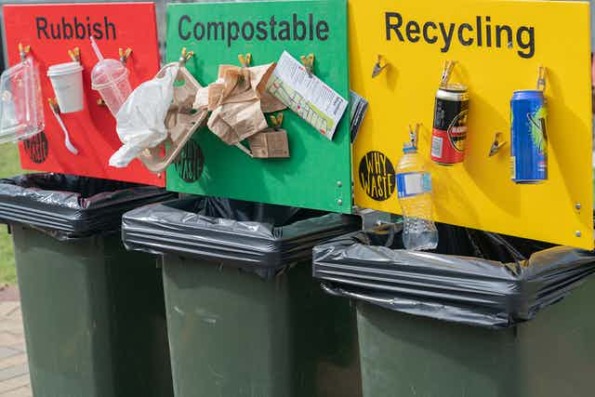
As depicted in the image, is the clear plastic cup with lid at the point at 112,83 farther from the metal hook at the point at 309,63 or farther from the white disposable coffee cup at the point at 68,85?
the metal hook at the point at 309,63

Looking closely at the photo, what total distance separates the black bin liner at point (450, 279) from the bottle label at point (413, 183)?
17 cm

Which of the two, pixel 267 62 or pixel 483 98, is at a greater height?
pixel 267 62

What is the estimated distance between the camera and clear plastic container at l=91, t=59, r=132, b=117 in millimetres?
3510

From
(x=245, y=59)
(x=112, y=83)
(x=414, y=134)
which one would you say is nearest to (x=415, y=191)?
(x=414, y=134)

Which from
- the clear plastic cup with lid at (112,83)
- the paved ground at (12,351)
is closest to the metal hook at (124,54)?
the clear plastic cup with lid at (112,83)

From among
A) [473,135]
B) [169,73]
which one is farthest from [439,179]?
[169,73]

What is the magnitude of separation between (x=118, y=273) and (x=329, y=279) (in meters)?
1.22

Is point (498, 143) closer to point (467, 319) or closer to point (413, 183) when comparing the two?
point (413, 183)

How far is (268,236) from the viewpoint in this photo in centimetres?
299

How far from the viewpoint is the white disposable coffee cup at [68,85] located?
3625 millimetres

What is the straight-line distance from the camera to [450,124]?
8.33 feet

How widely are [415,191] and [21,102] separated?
1.97 metres

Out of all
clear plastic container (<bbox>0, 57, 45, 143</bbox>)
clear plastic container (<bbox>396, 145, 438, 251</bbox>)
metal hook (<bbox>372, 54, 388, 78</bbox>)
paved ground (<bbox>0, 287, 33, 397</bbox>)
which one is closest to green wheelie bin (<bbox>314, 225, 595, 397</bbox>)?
clear plastic container (<bbox>396, 145, 438, 251</bbox>)

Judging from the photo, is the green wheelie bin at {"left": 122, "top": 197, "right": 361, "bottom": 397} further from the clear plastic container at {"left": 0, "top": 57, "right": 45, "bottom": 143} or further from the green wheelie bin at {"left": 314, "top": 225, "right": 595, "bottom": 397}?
the clear plastic container at {"left": 0, "top": 57, "right": 45, "bottom": 143}
